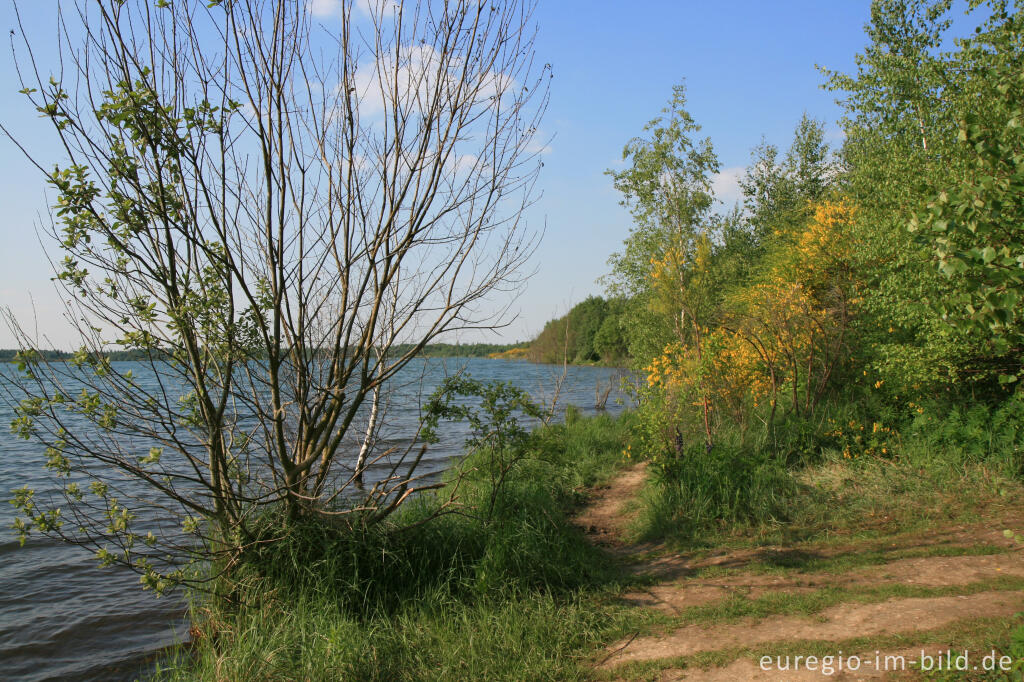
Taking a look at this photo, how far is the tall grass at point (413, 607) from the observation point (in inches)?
153

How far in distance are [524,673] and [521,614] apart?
27.5 inches

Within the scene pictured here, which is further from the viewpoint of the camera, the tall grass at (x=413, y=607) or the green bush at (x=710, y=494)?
the green bush at (x=710, y=494)

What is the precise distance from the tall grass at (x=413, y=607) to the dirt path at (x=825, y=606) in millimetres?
396

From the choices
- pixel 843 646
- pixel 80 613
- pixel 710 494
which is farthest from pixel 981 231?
pixel 80 613

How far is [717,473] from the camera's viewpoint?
7.19 meters

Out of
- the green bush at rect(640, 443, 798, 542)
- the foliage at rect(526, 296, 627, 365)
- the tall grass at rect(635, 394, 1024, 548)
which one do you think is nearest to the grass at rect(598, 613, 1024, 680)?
the tall grass at rect(635, 394, 1024, 548)

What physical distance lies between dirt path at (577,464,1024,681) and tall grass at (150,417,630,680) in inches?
15.6

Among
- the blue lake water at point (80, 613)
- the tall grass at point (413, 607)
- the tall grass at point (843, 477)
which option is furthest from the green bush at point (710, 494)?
the blue lake water at point (80, 613)

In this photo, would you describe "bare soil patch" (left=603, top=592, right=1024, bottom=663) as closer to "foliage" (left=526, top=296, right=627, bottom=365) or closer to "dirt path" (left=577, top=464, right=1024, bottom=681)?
"dirt path" (left=577, top=464, right=1024, bottom=681)

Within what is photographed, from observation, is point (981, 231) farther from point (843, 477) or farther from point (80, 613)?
point (80, 613)

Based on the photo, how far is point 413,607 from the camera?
15.1 feet

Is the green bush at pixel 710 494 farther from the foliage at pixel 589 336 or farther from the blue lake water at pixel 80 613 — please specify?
the foliage at pixel 589 336

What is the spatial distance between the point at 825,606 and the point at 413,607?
294cm

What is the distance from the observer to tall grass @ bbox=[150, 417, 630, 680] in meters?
3.90
